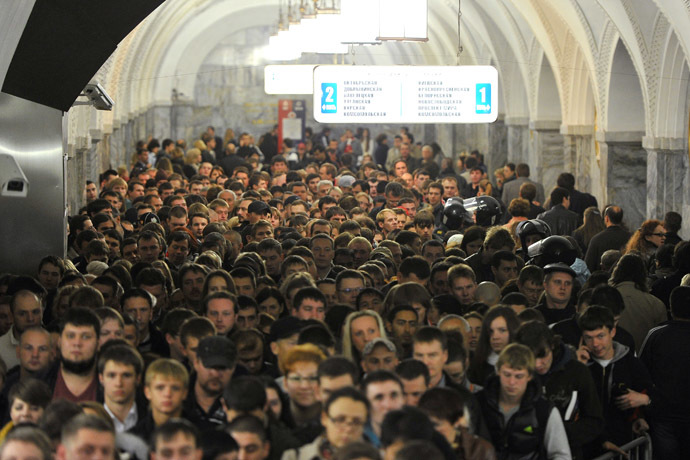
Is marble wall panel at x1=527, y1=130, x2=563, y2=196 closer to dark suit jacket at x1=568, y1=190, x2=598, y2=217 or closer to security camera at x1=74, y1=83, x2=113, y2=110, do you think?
dark suit jacket at x1=568, y1=190, x2=598, y2=217

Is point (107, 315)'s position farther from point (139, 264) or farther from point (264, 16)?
point (264, 16)

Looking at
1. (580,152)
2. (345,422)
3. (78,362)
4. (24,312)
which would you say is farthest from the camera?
(580,152)

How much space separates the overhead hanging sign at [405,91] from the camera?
49.1ft

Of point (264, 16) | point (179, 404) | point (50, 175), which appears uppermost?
point (264, 16)

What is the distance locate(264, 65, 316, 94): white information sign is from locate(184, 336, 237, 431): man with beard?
14359mm

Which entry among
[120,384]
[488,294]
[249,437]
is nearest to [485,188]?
[488,294]

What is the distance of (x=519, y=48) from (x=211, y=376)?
18.0 meters

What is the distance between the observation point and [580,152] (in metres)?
21.8

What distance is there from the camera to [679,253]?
10523mm

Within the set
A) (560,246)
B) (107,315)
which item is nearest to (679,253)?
(560,246)

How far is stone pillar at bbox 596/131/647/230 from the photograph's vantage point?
19.0m

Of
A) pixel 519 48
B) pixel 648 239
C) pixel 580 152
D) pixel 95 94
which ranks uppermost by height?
pixel 519 48

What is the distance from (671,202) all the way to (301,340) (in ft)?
33.9

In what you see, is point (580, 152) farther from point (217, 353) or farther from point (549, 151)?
point (217, 353)
